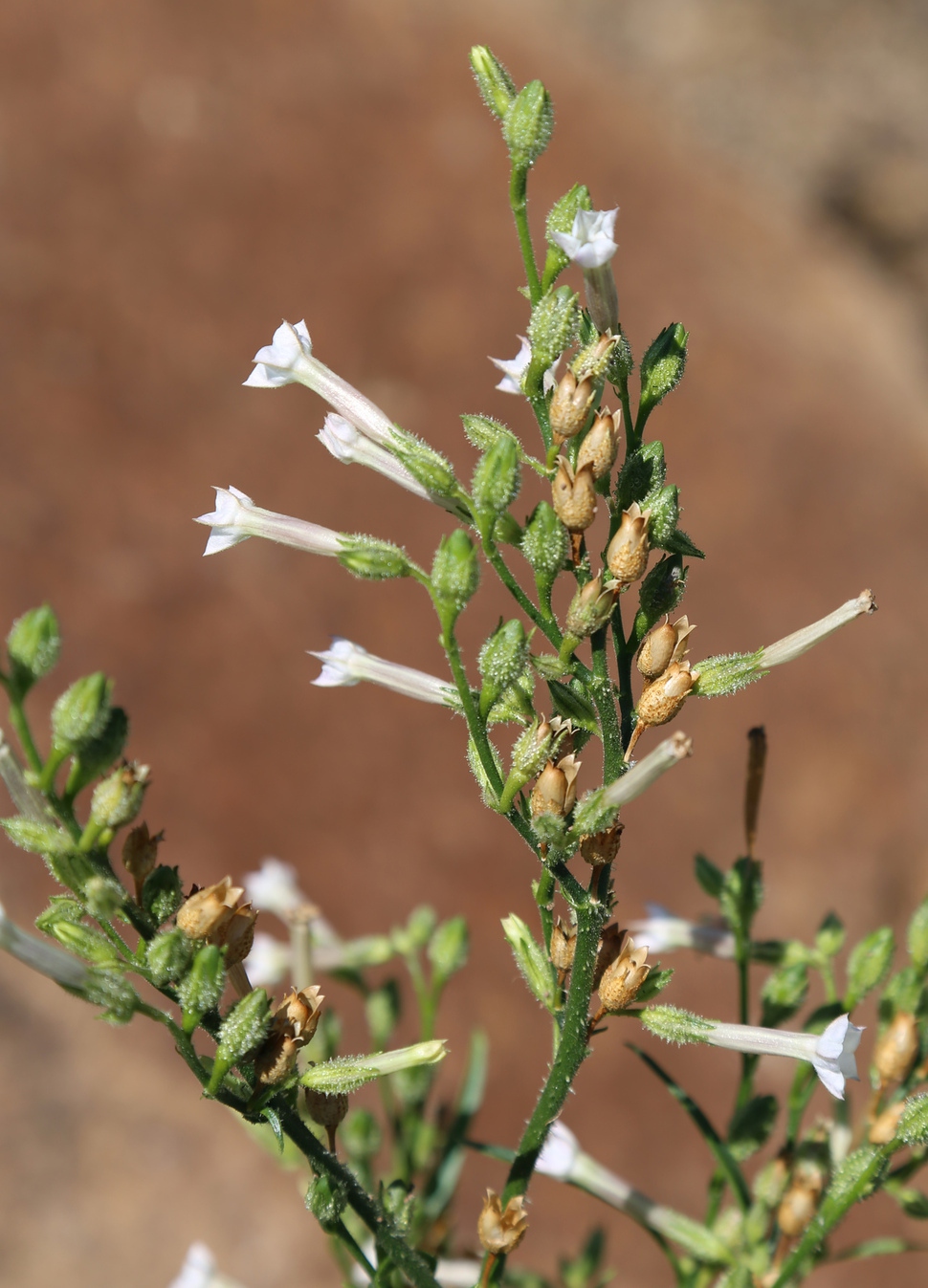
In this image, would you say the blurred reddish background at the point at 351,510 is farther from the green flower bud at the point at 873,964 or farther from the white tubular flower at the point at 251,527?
the white tubular flower at the point at 251,527

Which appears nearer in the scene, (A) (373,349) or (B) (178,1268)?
(B) (178,1268)

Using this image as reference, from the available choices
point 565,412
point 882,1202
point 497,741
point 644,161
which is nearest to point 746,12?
point 644,161

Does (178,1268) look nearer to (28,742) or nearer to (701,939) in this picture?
(701,939)

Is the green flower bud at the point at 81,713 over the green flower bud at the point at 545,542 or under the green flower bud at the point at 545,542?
under

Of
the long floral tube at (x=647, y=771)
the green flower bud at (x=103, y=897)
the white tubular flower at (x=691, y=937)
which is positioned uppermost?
the long floral tube at (x=647, y=771)

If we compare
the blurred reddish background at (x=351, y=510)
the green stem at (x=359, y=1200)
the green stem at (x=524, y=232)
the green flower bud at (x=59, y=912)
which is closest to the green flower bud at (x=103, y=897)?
the green flower bud at (x=59, y=912)

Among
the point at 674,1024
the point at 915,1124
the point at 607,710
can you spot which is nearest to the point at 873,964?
the point at 915,1124
